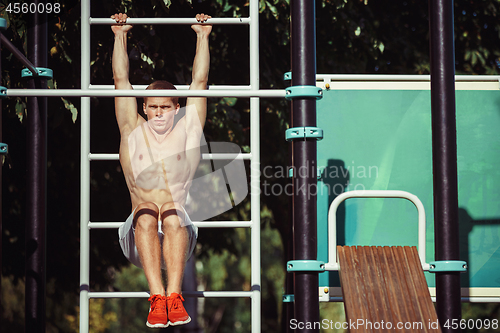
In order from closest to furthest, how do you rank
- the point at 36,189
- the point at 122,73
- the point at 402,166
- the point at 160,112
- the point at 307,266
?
the point at 307,266 < the point at 36,189 < the point at 122,73 < the point at 160,112 < the point at 402,166

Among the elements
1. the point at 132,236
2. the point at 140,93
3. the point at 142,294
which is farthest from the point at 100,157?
the point at 140,93

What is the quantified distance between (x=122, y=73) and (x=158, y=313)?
1.35 meters

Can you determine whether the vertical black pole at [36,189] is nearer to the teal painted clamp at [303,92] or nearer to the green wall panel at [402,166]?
the teal painted clamp at [303,92]

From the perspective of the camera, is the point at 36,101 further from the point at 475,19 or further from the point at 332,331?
the point at 332,331

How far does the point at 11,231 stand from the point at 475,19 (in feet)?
18.8

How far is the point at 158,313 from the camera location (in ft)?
8.48

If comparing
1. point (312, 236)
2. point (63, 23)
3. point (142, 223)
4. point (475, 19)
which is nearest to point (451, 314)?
point (312, 236)

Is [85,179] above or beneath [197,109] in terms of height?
beneath

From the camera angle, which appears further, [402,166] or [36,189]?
[402,166]

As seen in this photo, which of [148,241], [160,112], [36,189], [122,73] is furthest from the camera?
[160,112]

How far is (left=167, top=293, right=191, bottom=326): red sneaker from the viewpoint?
2592 mm

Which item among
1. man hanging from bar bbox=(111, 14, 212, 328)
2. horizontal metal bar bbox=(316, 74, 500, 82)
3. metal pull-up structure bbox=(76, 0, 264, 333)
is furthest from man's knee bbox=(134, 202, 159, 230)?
horizontal metal bar bbox=(316, 74, 500, 82)

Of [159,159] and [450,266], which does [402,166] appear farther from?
[159,159]

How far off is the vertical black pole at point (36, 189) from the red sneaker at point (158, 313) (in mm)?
688
